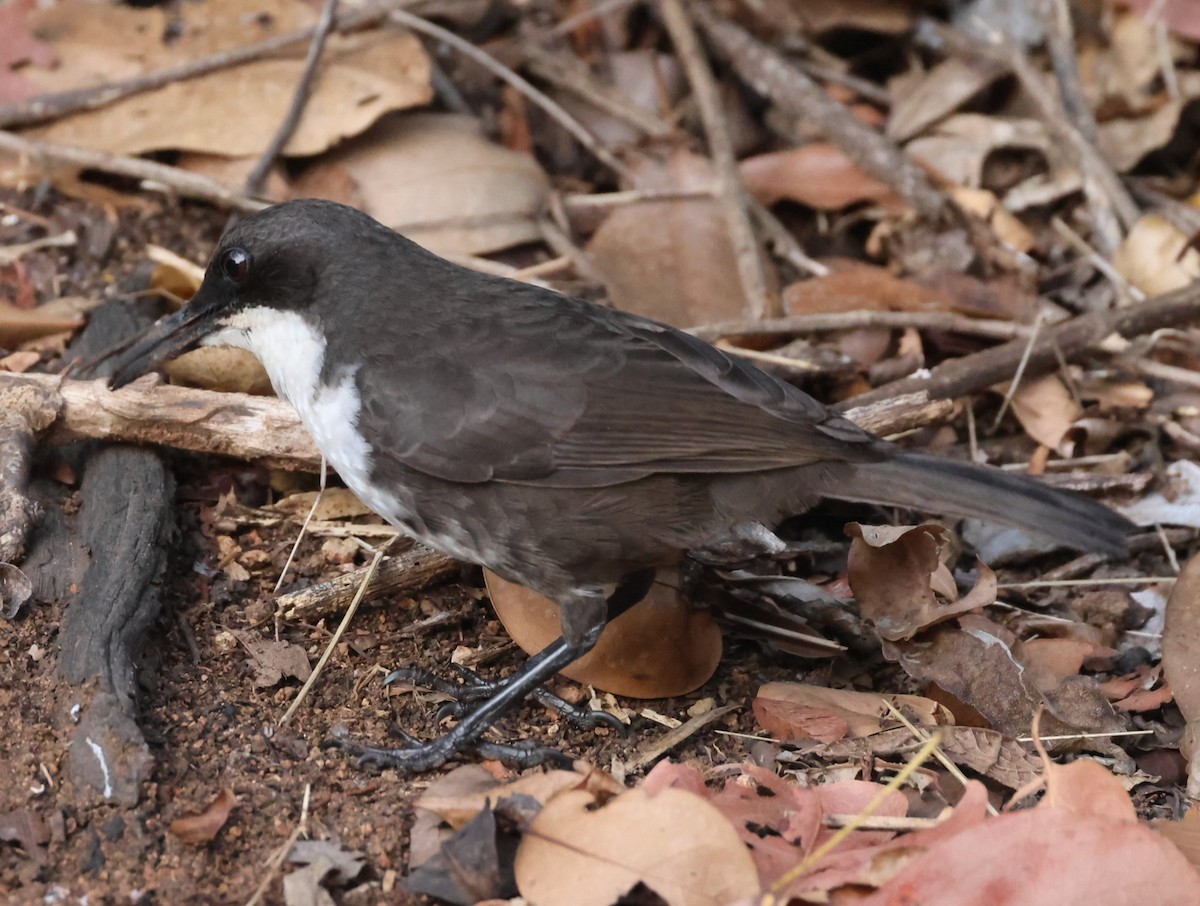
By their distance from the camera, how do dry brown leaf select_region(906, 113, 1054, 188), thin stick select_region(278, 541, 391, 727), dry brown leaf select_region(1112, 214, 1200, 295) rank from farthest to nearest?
dry brown leaf select_region(906, 113, 1054, 188) → dry brown leaf select_region(1112, 214, 1200, 295) → thin stick select_region(278, 541, 391, 727)

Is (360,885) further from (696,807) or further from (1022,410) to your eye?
(1022,410)

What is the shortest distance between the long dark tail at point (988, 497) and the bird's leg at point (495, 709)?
729 mm

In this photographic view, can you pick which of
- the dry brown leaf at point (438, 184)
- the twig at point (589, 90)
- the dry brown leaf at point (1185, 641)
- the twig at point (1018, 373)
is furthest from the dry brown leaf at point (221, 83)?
the dry brown leaf at point (1185, 641)

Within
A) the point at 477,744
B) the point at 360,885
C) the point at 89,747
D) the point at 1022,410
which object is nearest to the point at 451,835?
the point at 360,885

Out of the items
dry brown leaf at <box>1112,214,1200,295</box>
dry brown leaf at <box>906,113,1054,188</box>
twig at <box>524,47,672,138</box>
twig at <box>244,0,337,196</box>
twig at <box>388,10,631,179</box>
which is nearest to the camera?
twig at <box>244,0,337,196</box>

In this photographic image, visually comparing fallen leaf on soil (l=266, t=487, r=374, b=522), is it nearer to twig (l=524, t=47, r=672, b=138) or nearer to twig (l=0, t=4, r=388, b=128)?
twig (l=0, t=4, r=388, b=128)

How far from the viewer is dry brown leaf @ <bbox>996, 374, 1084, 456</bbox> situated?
4547 millimetres

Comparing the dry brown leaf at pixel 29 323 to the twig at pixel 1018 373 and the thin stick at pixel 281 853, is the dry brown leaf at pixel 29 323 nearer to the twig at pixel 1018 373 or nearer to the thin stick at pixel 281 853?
the thin stick at pixel 281 853

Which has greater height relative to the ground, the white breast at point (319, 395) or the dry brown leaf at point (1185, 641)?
the white breast at point (319, 395)

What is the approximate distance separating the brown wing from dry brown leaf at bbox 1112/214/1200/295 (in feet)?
6.91

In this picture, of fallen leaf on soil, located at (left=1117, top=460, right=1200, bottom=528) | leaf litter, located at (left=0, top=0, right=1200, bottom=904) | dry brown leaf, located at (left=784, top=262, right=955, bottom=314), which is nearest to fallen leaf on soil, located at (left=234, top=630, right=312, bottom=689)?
leaf litter, located at (left=0, top=0, right=1200, bottom=904)

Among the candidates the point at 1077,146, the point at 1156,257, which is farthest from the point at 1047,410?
the point at 1077,146

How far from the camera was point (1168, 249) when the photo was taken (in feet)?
16.8

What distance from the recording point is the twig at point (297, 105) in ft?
16.1
